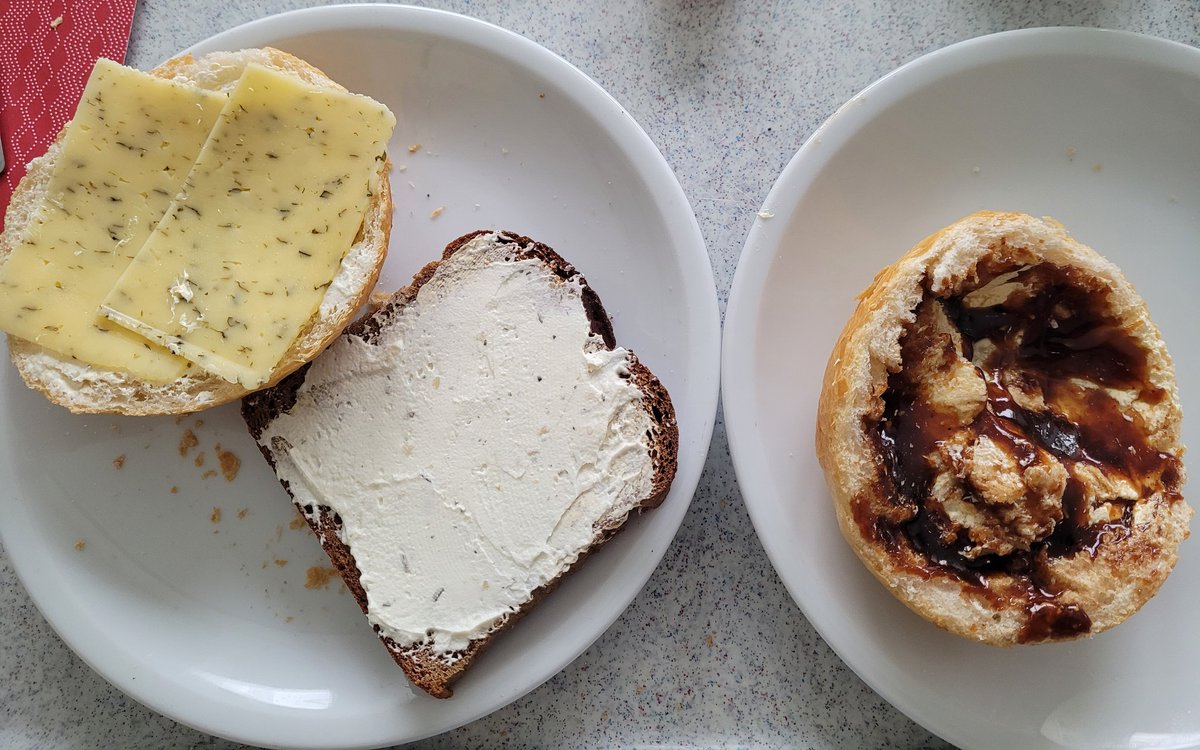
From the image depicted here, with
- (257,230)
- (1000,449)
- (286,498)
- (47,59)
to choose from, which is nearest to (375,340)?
(257,230)

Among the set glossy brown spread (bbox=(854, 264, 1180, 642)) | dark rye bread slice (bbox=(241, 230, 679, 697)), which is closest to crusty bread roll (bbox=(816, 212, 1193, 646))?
glossy brown spread (bbox=(854, 264, 1180, 642))

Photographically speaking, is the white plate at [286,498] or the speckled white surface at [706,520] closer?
the white plate at [286,498]

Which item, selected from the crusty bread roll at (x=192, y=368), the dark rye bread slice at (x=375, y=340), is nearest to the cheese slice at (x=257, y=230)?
the crusty bread roll at (x=192, y=368)

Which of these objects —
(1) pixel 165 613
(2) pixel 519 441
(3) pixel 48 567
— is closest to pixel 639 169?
(2) pixel 519 441

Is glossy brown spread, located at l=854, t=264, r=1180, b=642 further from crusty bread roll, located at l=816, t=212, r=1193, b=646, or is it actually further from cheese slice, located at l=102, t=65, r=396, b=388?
cheese slice, located at l=102, t=65, r=396, b=388

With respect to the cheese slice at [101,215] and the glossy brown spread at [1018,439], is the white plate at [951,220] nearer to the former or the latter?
the glossy brown spread at [1018,439]

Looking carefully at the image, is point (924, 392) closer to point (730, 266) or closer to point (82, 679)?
point (730, 266)

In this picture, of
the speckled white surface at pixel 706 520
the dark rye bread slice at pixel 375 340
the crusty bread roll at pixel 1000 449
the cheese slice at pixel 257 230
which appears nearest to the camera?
the crusty bread roll at pixel 1000 449
